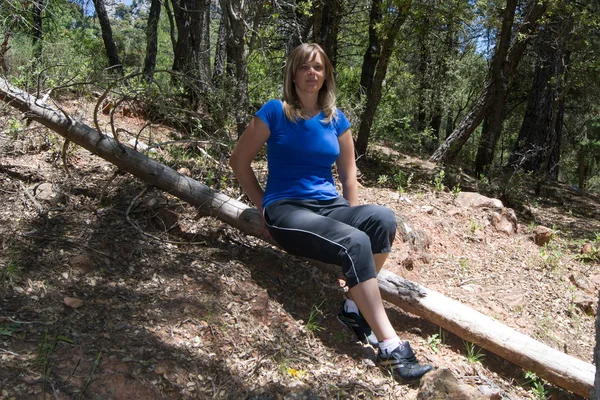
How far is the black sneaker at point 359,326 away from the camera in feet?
9.70

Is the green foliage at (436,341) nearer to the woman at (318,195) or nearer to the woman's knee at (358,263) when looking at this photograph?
the woman at (318,195)

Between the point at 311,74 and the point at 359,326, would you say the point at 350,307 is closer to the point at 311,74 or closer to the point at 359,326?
the point at 359,326

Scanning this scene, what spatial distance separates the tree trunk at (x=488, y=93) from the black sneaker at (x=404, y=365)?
5.62m

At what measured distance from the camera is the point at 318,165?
3.16m

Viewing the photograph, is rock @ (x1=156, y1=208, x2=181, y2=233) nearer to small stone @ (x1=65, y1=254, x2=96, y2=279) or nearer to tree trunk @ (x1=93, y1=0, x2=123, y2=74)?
small stone @ (x1=65, y1=254, x2=96, y2=279)

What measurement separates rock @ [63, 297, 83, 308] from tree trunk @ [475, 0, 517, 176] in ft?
21.9

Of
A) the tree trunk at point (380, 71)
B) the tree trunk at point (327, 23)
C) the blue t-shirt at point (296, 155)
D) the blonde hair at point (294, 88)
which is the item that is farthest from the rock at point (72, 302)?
the tree trunk at point (327, 23)

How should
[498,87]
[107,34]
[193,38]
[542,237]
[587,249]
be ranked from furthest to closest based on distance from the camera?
[107,34] < [498,87] < [193,38] < [542,237] < [587,249]

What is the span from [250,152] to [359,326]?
126cm

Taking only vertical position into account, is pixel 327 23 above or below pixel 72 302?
above

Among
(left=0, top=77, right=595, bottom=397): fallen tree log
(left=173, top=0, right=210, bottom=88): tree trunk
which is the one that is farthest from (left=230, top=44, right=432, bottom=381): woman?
(left=173, top=0, right=210, bottom=88): tree trunk

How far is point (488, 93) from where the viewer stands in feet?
24.6

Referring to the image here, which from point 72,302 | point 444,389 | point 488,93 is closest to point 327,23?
point 488,93

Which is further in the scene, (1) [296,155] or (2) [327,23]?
(2) [327,23]
